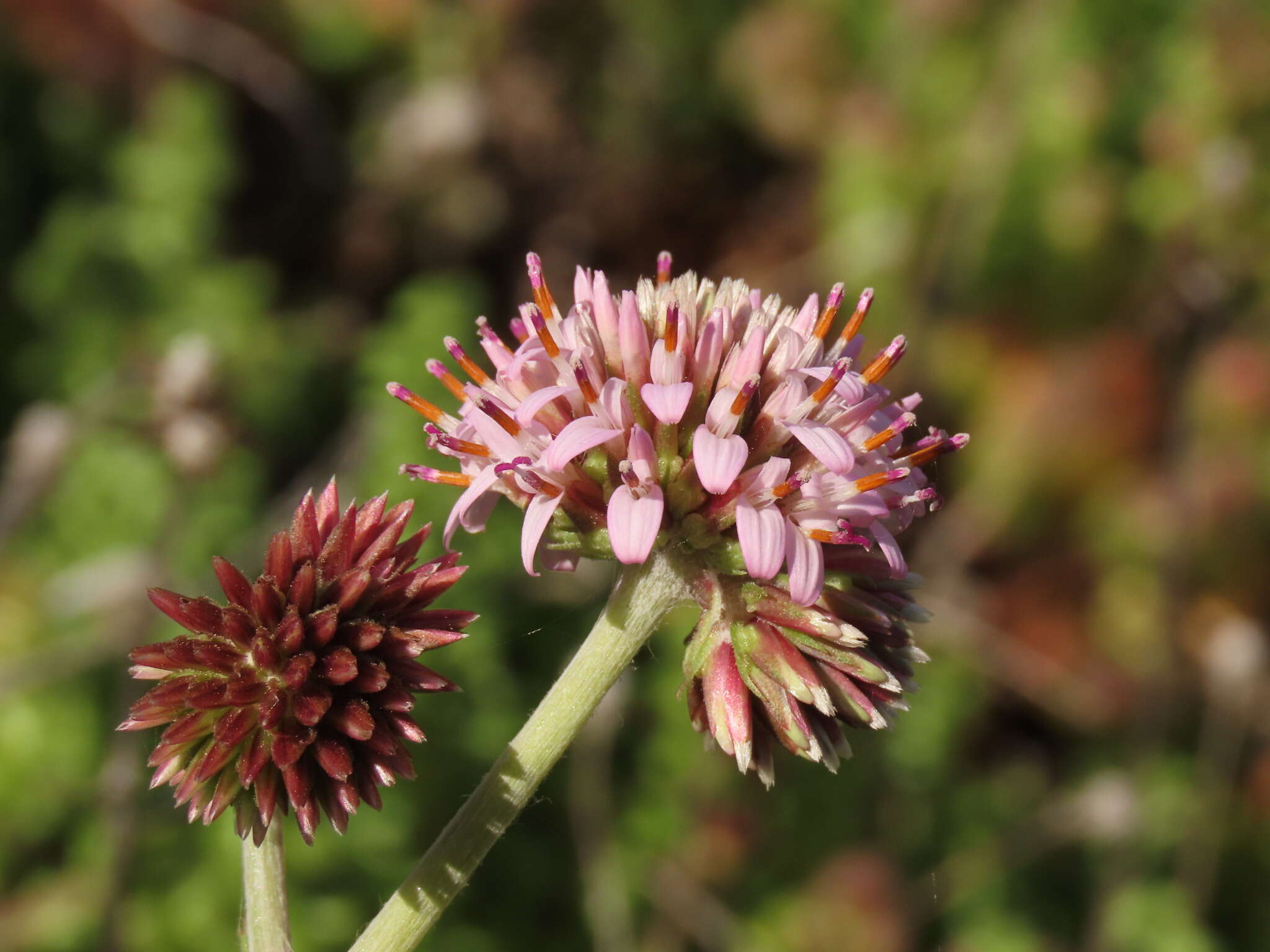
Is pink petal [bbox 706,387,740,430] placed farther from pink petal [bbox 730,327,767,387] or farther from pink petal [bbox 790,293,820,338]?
pink petal [bbox 790,293,820,338]

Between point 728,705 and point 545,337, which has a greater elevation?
point 545,337

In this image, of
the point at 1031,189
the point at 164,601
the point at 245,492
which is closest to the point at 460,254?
the point at 245,492

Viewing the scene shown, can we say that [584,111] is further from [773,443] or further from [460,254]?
[773,443]

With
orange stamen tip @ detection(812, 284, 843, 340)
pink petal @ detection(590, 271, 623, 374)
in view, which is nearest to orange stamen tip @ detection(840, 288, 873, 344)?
orange stamen tip @ detection(812, 284, 843, 340)

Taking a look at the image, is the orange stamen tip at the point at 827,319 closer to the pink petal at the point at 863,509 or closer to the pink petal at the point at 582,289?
the pink petal at the point at 863,509

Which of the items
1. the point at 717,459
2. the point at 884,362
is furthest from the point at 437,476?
the point at 884,362

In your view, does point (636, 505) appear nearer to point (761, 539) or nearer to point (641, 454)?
point (641, 454)
